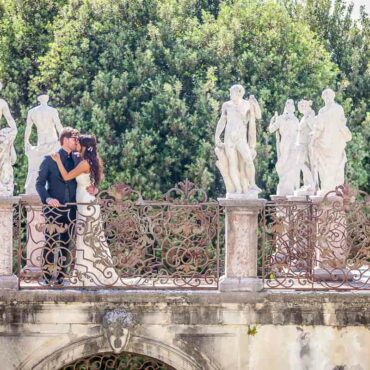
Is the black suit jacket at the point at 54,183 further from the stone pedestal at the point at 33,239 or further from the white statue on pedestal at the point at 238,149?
the white statue on pedestal at the point at 238,149

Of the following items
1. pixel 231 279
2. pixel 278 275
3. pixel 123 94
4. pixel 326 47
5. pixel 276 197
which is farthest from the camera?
pixel 326 47

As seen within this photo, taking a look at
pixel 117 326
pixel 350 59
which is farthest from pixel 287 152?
pixel 350 59

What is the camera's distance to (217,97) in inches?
1175

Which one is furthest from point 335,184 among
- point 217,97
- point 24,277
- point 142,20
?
point 142,20

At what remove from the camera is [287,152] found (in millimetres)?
21828

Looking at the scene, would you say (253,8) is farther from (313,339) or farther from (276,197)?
(313,339)

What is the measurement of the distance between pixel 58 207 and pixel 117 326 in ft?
5.17

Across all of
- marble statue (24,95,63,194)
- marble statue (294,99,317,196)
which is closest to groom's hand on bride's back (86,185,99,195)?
marble statue (24,95,63,194)

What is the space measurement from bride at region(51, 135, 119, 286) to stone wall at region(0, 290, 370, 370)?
0.29 metres

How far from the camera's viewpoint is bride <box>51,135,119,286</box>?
1641 centimetres

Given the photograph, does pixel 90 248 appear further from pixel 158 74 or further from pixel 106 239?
pixel 158 74

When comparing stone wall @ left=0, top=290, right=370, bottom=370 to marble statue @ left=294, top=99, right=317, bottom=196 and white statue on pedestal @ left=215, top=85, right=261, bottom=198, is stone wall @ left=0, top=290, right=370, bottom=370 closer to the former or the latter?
white statue on pedestal @ left=215, top=85, right=261, bottom=198

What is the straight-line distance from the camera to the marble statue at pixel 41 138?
65.0 feet

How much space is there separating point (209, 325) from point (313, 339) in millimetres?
1256
